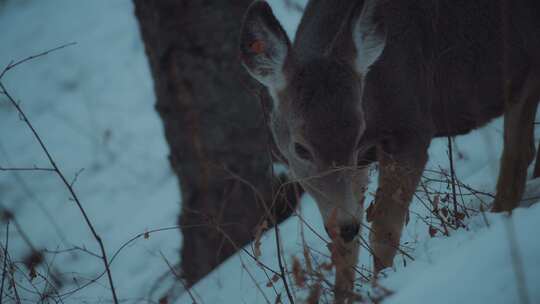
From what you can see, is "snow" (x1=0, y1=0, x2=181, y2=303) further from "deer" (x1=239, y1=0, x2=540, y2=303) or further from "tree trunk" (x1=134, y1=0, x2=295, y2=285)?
"deer" (x1=239, y1=0, x2=540, y2=303)

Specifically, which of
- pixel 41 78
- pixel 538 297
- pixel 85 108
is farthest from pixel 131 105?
pixel 538 297

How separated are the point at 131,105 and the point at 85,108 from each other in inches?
34.2

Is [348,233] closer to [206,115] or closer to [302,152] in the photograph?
[302,152]

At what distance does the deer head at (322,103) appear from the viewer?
303 cm

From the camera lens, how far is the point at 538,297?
1.49 meters

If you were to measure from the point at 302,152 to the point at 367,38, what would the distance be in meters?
0.81

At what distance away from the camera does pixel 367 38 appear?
3.37m

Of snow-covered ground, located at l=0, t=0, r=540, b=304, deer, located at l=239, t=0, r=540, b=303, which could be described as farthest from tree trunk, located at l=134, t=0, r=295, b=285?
deer, located at l=239, t=0, r=540, b=303

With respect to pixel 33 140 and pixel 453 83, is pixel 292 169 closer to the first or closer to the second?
pixel 453 83

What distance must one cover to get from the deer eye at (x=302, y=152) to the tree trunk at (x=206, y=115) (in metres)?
1.74

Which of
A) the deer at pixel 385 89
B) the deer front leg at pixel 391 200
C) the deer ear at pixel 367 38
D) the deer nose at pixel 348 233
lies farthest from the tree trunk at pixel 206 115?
the deer nose at pixel 348 233

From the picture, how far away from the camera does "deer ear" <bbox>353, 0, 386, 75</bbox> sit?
10.9 feet

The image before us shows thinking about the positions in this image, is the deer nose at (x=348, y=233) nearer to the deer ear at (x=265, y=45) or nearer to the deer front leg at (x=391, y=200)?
the deer front leg at (x=391, y=200)

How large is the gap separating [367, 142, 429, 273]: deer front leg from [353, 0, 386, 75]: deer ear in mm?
547
